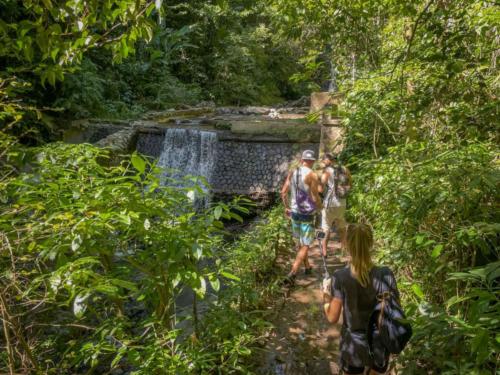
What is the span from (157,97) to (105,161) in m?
10.8

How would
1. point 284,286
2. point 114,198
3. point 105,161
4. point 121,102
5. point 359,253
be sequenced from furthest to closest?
1. point 121,102
2. point 105,161
3. point 284,286
4. point 359,253
5. point 114,198

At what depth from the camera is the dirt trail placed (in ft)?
11.1

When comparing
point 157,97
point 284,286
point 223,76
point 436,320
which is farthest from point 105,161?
point 223,76

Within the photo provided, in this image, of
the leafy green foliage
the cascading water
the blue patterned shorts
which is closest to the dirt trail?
the blue patterned shorts

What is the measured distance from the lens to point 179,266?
6.91 ft

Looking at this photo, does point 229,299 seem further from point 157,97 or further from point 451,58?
point 157,97

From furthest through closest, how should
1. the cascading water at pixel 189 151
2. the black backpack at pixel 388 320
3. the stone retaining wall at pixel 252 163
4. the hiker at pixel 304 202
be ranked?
the cascading water at pixel 189 151, the stone retaining wall at pixel 252 163, the hiker at pixel 304 202, the black backpack at pixel 388 320

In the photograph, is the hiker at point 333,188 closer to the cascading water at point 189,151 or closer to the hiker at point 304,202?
the hiker at point 304,202

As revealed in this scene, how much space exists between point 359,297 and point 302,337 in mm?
1797

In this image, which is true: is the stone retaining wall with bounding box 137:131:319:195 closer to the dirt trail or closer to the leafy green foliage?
the leafy green foliage

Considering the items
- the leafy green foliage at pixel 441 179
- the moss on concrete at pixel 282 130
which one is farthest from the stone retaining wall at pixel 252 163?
the leafy green foliage at pixel 441 179

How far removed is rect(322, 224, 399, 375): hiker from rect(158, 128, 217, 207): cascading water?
8.31 m

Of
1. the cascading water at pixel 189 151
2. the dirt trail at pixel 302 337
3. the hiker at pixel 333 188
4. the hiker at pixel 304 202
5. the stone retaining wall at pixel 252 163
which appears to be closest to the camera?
the dirt trail at pixel 302 337

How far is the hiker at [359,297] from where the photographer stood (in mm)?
2268
